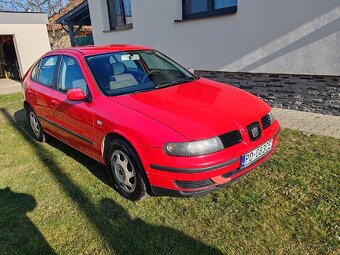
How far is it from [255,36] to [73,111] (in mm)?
4225

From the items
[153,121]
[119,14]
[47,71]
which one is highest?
[119,14]

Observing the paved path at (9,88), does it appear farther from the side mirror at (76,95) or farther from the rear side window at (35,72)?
the side mirror at (76,95)

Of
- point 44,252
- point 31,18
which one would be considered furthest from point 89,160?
point 31,18

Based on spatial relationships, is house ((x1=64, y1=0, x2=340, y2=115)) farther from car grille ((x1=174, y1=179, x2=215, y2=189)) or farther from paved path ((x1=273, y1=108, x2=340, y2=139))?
car grille ((x1=174, y1=179, x2=215, y2=189))

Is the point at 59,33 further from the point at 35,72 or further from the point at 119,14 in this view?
the point at 35,72

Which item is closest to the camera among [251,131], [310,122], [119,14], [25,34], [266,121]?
[251,131]

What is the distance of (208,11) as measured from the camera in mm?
7121

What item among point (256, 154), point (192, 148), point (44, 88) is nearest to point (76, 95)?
point (44, 88)

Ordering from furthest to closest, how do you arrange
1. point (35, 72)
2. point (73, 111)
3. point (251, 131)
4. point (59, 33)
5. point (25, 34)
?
1. point (59, 33)
2. point (25, 34)
3. point (35, 72)
4. point (73, 111)
5. point (251, 131)

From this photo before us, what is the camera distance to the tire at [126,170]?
9.68 ft

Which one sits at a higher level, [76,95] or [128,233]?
[76,95]

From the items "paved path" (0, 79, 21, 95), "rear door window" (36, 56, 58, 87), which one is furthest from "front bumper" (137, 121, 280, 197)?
"paved path" (0, 79, 21, 95)

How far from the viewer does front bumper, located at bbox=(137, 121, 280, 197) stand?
2.61 m

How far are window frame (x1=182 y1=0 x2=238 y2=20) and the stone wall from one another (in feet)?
4.55
